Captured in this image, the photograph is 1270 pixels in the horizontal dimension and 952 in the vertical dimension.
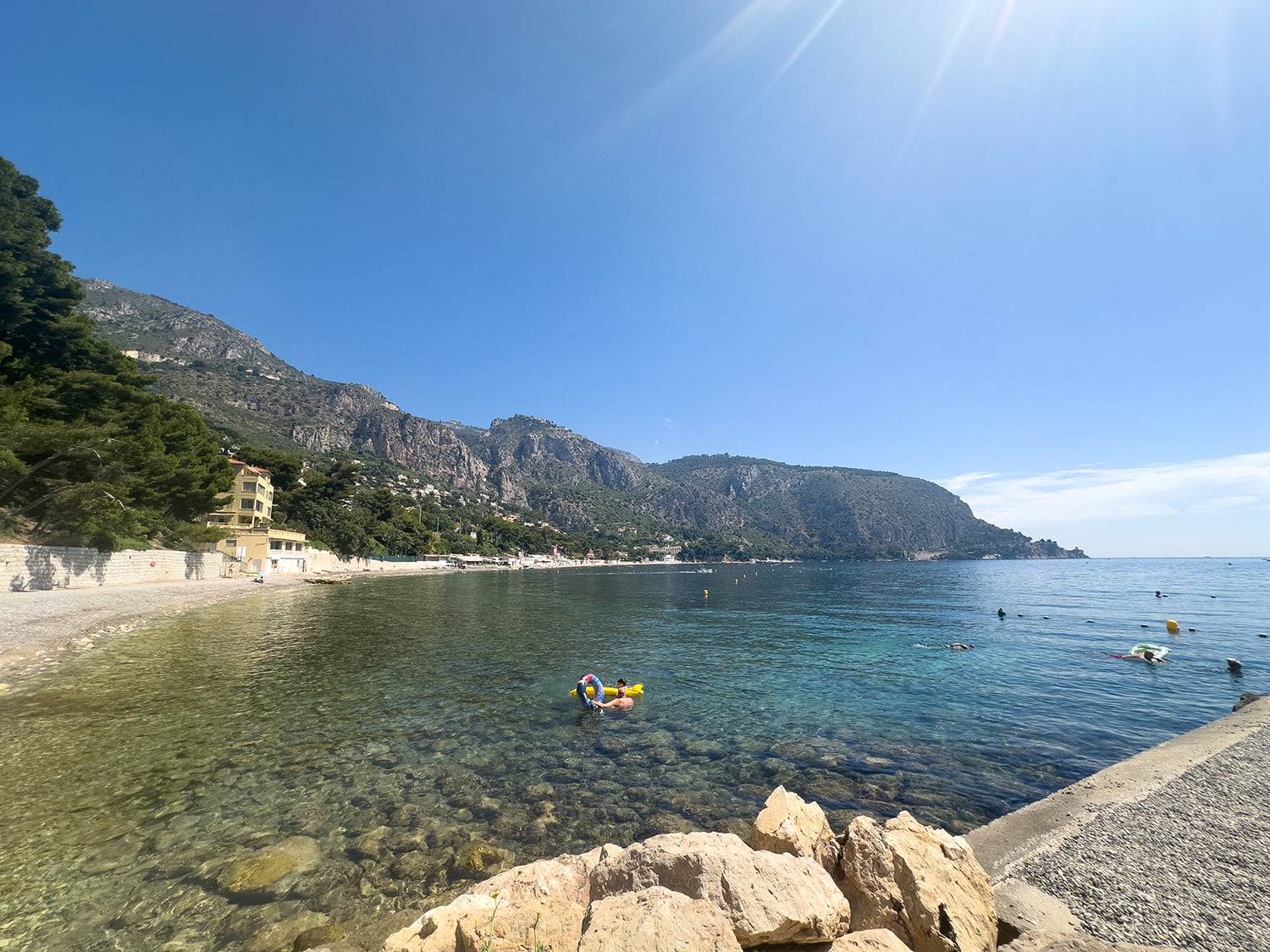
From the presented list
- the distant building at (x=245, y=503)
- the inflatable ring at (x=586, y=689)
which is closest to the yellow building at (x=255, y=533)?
the distant building at (x=245, y=503)

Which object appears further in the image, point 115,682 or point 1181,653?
point 1181,653

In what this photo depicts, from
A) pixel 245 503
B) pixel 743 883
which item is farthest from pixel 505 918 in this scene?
pixel 245 503

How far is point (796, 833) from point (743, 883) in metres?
1.49

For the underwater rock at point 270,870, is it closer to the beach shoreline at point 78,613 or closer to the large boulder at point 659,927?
the large boulder at point 659,927

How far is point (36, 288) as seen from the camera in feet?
125

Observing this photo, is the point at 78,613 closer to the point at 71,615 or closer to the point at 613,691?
the point at 71,615

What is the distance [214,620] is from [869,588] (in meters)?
72.7

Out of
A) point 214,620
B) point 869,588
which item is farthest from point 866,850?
point 869,588

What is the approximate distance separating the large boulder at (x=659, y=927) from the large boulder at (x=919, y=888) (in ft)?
6.67

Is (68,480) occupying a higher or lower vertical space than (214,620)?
higher

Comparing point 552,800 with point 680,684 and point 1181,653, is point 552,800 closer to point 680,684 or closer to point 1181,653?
point 680,684

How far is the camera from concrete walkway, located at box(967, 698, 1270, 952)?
535 centimetres

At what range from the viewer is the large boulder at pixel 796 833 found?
548 centimetres

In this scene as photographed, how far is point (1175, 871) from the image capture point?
633 cm
